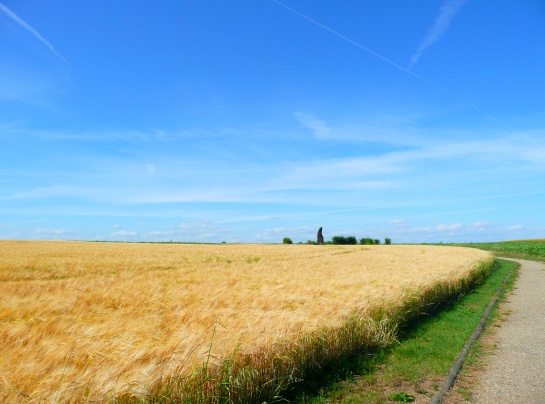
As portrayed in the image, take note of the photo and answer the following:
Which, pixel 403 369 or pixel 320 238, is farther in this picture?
pixel 320 238

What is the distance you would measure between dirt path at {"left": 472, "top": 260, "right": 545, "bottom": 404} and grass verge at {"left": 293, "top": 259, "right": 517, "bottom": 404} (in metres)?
0.71

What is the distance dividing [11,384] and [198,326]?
3210mm

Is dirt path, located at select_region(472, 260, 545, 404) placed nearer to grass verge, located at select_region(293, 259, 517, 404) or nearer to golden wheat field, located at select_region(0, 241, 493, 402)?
grass verge, located at select_region(293, 259, 517, 404)

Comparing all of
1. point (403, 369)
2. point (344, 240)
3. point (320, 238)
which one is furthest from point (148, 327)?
point (344, 240)

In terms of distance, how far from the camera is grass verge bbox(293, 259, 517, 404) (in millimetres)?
6391

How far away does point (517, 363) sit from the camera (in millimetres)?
8086

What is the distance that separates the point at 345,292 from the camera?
10.9 metres

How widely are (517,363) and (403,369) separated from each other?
2548 mm

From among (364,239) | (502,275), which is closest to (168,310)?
(502,275)

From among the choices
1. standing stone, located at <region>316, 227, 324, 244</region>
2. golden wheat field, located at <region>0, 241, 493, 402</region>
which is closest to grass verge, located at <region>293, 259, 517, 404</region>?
golden wheat field, located at <region>0, 241, 493, 402</region>

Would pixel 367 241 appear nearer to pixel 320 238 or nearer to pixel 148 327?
pixel 320 238

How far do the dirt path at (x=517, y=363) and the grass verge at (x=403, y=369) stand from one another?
71cm

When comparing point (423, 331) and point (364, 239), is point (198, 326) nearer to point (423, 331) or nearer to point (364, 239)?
point (423, 331)

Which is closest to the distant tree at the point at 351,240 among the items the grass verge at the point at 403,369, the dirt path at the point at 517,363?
the dirt path at the point at 517,363
